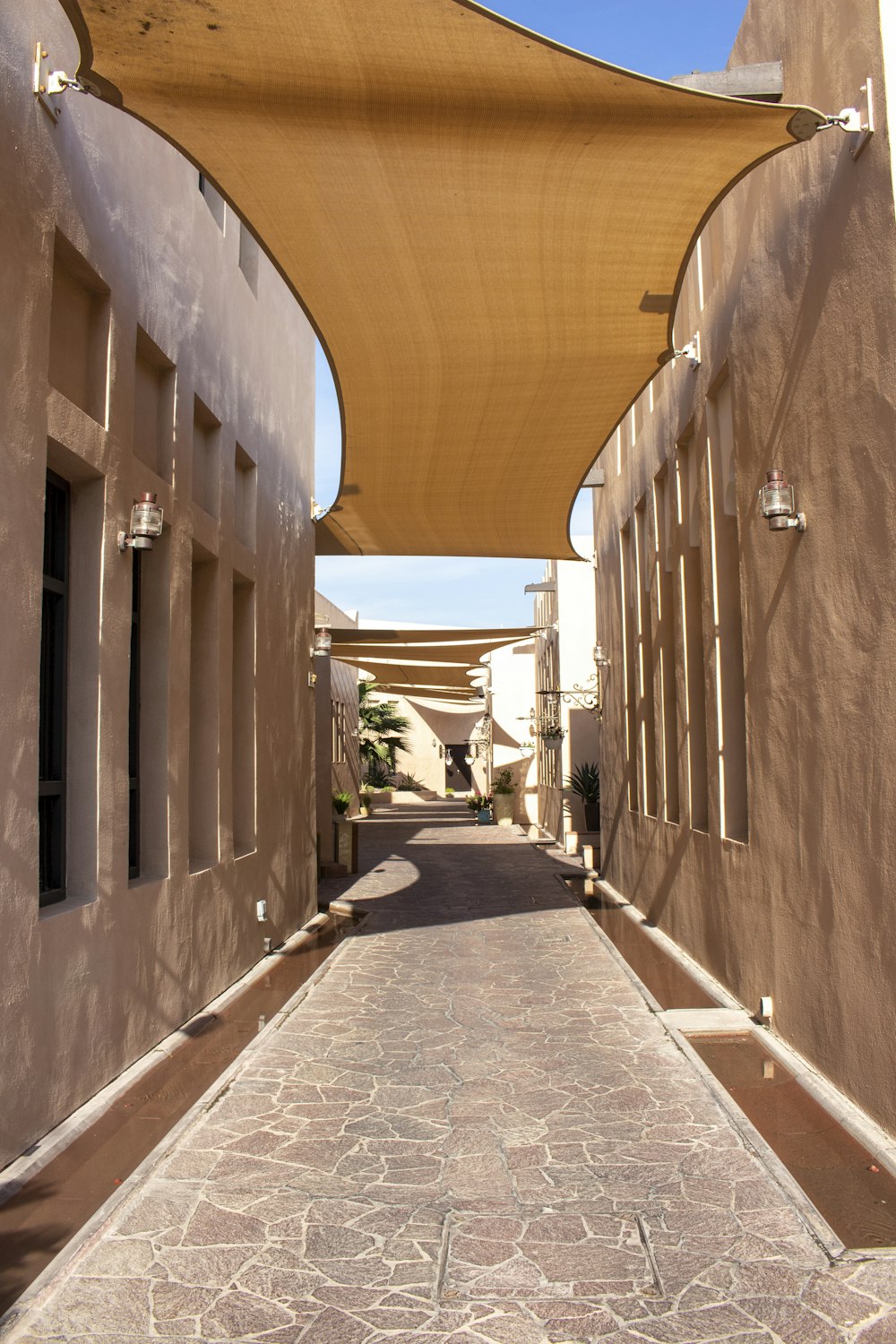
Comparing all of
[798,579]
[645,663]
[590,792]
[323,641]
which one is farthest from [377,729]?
[798,579]

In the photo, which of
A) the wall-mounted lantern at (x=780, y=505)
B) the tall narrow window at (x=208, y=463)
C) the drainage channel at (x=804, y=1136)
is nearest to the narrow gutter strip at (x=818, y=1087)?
the drainage channel at (x=804, y=1136)

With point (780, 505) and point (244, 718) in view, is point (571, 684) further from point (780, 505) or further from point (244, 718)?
point (780, 505)

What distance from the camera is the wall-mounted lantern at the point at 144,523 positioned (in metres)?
5.66

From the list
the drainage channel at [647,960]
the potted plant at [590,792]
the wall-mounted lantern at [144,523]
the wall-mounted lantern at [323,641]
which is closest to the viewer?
the wall-mounted lantern at [144,523]

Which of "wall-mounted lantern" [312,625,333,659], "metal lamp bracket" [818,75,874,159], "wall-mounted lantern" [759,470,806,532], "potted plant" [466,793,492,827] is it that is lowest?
"potted plant" [466,793,492,827]

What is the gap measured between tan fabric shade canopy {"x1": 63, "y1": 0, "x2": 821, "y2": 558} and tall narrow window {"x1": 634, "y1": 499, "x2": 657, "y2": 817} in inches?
115

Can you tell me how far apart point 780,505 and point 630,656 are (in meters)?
7.06

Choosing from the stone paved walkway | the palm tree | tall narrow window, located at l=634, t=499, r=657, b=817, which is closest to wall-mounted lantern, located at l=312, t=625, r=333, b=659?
tall narrow window, located at l=634, t=499, r=657, b=817

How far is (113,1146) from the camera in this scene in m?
4.62

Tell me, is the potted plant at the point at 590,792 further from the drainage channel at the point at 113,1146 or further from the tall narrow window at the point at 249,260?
the tall narrow window at the point at 249,260

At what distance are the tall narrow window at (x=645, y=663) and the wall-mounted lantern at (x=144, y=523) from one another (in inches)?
246

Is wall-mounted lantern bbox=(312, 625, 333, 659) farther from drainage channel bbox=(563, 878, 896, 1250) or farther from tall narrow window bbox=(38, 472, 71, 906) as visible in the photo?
tall narrow window bbox=(38, 472, 71, 906)

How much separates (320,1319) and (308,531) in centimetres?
928

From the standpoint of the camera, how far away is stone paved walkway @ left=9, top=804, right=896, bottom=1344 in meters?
3.17
